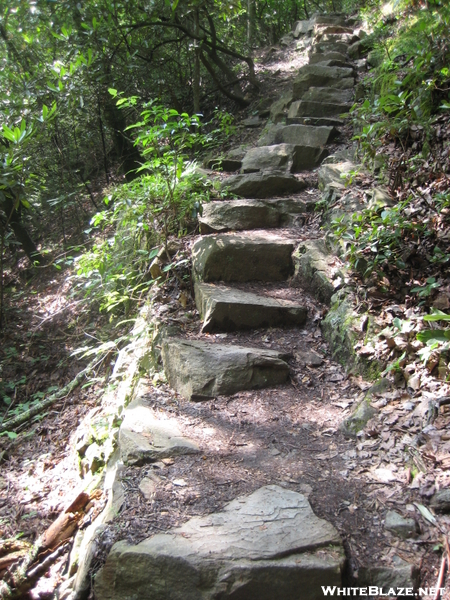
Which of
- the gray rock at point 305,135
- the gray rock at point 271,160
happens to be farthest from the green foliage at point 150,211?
the gray rock at point 305,135

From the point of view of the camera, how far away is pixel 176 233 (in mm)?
4680

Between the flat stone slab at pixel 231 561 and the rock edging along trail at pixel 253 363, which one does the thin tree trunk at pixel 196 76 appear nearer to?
the rock edging along trail at pixel 253 363

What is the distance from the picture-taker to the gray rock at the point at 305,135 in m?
6.18

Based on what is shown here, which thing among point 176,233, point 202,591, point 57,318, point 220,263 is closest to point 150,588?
point 202,591

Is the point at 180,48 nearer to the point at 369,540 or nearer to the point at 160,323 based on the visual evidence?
the point at 160,323

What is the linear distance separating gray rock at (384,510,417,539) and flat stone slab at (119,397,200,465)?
109cm

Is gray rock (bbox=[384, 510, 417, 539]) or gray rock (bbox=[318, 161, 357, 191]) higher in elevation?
gray rock (bbox=[318, 161, 357, 191])

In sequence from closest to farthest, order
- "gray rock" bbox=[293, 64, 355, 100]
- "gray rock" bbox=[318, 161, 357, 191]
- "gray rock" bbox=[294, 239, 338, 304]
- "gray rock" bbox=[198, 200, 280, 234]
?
"gray rock" bbox=[294, 239, 338, 304] < "gray rock" bbox=[198, 200, 280, 234] < "gray rock" bbox=[318, 161, 357, 191] < "gray rock" bbox=[293, 64, 355, 100]

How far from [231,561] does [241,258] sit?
2807mm

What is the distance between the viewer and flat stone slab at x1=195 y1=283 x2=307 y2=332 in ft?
11.7

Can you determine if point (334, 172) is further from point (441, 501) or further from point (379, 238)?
point (441, 501)

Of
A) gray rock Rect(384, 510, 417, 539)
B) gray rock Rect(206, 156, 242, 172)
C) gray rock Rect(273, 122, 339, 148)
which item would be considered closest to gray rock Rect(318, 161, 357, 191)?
gray rock Rect(273, 122, 339, 148)

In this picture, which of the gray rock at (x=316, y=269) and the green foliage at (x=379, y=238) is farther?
the gray rock at (x=316, y=269)

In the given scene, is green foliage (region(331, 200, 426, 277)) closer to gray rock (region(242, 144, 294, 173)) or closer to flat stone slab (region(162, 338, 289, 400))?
flat stone slab (region(162, 338, 289, 400))
